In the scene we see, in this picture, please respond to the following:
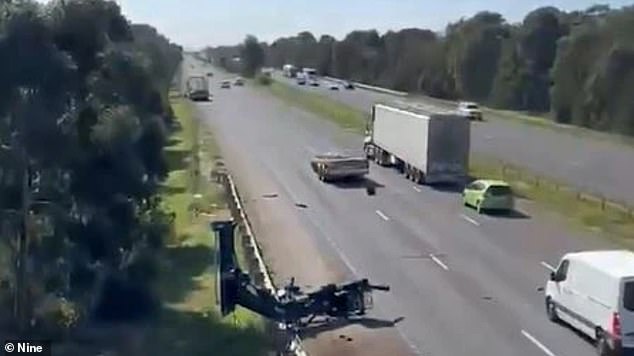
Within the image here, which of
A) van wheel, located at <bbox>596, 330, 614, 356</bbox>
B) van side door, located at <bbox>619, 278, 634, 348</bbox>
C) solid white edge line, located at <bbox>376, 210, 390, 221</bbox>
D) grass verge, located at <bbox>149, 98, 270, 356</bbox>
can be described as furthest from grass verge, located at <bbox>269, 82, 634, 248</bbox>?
van side door, located at <bbox>619, 278, 634, 348</bbox>

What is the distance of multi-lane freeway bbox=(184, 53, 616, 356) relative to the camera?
2427 cm

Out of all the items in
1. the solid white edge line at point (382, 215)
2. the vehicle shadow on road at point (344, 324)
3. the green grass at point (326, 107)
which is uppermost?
the vehicle shadow on road at point (344, 324)

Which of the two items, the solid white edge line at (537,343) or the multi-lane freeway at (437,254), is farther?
the multi-lane freeway at (437,254)

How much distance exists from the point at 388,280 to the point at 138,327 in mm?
7331

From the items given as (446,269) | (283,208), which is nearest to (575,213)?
(283,208)

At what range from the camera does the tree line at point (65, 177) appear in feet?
Result: 76.0

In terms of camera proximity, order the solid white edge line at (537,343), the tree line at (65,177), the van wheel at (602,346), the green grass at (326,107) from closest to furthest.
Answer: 1. the van wheel at (602,346)
2. the solid white edge line at (537,343)
3. the tree line at (65,177)
4. the green grass at (326,107)

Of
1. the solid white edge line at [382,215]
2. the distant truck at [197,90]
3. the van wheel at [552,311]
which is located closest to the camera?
the van wheel at [552,311]

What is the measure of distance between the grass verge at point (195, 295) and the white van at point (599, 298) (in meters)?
6.09

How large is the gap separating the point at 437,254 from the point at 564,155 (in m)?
35.7

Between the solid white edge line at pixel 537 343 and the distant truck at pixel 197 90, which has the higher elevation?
the solid white edge line at pixel 537 343

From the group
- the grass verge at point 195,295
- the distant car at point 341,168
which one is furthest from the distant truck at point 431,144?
the grass verge at point 195,295

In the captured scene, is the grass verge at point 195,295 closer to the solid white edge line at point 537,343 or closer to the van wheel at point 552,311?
the solid white edge line at point 537,343

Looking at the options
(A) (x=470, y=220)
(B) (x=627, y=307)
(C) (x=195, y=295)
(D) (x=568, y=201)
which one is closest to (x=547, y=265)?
(A) (x=470, y=220)
